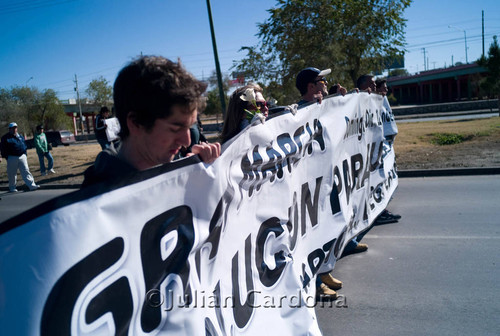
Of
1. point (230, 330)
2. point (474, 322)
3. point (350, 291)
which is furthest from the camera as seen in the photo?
point (350, 291)

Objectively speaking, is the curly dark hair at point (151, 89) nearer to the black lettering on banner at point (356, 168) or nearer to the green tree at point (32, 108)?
the black lettering on banner at point (356, 168)

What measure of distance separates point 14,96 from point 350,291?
198 ft

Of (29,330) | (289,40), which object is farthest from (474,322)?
(289,40)

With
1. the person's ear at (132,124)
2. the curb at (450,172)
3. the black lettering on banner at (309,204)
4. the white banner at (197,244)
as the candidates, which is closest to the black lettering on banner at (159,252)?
the white banner at (197,244)

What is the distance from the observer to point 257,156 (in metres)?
2.71

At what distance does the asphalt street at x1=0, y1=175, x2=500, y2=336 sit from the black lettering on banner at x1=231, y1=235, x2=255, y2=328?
1.12m

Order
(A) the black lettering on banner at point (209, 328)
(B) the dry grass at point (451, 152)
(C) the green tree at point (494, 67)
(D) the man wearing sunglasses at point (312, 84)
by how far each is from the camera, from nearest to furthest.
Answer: (A) the black lettering on banner at point (209, 328) < (D) the man wearing sunglasses at point (312, 84) < (B) the dry grass at point (451, 152) < (C) the green tree at point (494, 67)

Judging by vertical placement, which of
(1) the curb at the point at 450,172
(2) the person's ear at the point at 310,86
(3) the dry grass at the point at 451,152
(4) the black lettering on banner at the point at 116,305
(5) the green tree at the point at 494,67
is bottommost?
(1) the curb at the point at 450,172

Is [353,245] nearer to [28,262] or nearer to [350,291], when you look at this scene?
[350,291]

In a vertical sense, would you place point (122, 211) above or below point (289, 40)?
below

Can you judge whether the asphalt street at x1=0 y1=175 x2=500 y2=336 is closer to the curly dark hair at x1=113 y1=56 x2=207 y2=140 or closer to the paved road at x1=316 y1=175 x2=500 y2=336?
the paved road at x1=316 y1=175 x2=500 y2=336

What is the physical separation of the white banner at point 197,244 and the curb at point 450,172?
5.85 meters

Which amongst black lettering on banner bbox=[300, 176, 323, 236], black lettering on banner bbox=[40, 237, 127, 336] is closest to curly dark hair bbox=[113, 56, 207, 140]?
black lettering on banner bbox=[40, 237, 127, 336]

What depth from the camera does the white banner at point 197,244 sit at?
1.34m
